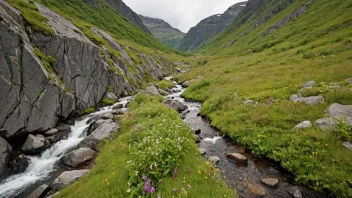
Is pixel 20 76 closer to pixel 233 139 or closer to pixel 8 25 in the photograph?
pixel 8 25

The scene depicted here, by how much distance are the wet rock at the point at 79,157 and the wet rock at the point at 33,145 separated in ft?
11.9

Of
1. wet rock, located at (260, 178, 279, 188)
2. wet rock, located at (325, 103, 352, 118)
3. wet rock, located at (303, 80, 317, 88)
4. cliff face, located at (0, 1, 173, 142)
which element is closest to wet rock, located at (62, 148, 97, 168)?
cliff face, located at (0, 1, 173, 142)

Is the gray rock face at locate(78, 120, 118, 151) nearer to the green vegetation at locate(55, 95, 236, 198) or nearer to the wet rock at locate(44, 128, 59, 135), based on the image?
the green vegetation at locate(55, 95, 236, 198)

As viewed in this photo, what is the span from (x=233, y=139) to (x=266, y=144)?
274 centimetres

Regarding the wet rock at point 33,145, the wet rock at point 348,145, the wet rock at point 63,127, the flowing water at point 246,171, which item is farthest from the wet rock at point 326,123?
the wet rock at point 63,127

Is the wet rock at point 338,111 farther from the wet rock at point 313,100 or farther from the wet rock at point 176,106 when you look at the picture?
the wet rock at point 176,106

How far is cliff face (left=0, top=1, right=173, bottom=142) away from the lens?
51.4 feet

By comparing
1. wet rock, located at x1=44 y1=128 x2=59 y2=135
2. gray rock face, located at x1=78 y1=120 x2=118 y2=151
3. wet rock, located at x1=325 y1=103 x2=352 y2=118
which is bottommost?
wet rock, located at x1=44 y1=128 x2=59 y2=135

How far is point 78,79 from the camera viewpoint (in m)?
24.5

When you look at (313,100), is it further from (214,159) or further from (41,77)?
(41,77)

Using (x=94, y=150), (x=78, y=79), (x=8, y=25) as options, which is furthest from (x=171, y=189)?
(x=78, y=79)

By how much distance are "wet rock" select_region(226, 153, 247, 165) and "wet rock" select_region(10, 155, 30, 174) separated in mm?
14120

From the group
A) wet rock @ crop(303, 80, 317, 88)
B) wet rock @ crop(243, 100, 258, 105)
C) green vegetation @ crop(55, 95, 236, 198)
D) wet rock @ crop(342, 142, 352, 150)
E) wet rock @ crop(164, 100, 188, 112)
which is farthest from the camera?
wet rock @ crop(164, 100, 188, 112)

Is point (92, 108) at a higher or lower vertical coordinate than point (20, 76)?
lower
